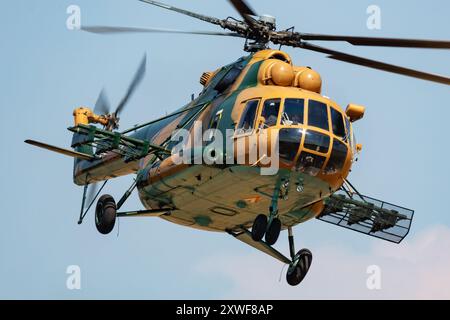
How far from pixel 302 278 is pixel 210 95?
553 cm

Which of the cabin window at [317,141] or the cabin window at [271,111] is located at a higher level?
the cabin window at [271,111]

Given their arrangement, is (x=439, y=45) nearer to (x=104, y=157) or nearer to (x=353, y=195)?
(x=353, y=195)

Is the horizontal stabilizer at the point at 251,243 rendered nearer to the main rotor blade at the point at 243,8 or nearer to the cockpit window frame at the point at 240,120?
the cockpit window frame at the point at 240,120

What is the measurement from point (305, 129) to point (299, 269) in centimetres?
531

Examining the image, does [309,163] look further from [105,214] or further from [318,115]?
[105,214]

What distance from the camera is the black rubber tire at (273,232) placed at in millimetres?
27656

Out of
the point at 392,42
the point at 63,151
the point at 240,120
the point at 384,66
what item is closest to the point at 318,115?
the point at 240,120

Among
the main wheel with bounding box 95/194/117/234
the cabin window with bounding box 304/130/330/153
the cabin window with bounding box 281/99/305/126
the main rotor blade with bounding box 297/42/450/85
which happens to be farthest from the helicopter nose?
the main wheel with bounding box 95/194/117/234

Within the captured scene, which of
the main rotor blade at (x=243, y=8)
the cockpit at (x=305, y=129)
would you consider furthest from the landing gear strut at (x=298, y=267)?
the main rotor blade at (x=243, y=8)

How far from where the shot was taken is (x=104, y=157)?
33.8 metres

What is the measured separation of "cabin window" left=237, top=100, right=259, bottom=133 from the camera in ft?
89.9

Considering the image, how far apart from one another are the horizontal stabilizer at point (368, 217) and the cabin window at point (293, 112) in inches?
170

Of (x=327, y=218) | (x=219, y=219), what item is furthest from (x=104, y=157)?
(x=327, y=218)

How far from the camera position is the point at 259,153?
26.7m
